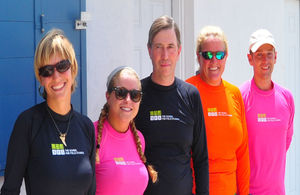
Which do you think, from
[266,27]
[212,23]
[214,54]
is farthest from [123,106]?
[266,27]

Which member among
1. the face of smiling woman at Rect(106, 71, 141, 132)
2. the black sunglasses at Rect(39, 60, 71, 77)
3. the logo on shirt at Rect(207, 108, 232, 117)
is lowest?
the logo on shirt at Rect(207, 108, 232, 117)

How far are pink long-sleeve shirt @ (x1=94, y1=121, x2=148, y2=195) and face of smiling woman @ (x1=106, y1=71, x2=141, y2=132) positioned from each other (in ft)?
0.17

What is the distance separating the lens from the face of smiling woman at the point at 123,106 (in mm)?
2945

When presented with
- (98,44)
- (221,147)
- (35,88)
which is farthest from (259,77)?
(35,88)

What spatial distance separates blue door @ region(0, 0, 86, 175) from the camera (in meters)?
3.62

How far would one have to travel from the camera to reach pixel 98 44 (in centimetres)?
448

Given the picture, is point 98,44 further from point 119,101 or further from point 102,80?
point 119,101

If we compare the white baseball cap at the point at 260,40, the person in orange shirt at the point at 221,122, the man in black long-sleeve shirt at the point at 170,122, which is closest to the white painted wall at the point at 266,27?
the white baseball cap at the point at 260,40

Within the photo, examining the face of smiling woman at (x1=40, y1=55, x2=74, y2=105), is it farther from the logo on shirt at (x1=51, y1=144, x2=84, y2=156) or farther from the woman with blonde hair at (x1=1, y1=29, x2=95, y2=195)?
the logo on shirt at (x1=51, y1=144, x2=84, y2=156)

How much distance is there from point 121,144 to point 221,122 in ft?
2.86

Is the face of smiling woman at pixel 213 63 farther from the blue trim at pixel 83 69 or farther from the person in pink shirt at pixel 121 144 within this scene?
the blue trim at pixel 83 69

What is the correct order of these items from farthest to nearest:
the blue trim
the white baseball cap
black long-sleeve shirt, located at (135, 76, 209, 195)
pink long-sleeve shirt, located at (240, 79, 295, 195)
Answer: the blue trim → the white baseball cap → pink long-sleeve shirt, located at (240, 79, 295, 195) → black long-sleeve shirt, located at (135, 76, 209, 195)

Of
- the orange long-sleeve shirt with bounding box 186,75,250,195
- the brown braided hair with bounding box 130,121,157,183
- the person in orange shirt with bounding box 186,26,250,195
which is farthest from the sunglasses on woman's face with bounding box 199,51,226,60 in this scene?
the brown braided hair with bounding box 130,121,157,183

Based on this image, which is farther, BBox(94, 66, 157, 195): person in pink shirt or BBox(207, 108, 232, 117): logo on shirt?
BBox(207, 108, 232, 117): logo on shirt
